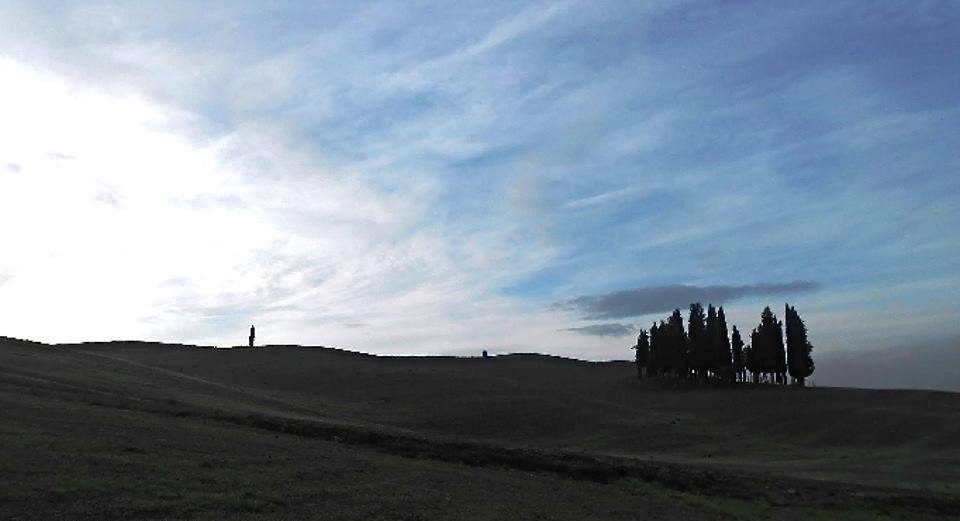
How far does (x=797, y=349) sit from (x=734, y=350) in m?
5.46

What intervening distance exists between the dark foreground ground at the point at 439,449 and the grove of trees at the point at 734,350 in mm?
8617

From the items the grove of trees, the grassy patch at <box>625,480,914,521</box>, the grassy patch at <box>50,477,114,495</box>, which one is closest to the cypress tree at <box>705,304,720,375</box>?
the grove of trees

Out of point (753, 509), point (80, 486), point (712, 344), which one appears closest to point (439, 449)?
point (753, 509)

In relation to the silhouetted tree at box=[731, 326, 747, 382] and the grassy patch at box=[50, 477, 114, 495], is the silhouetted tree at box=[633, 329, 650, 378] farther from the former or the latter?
the grassy patch at box=[50, 477, 114, 495]

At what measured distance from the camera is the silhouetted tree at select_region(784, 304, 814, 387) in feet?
232

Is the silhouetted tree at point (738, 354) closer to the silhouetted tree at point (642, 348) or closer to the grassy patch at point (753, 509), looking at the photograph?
the silhouetted tree at point (642, 348)

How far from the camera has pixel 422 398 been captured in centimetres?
5522

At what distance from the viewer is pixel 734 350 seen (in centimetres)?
7300

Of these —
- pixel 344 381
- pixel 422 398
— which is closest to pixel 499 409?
pixel 422 398

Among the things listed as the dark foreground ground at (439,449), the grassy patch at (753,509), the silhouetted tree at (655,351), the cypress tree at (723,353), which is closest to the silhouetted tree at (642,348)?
the silhouetted tree at (655,351)

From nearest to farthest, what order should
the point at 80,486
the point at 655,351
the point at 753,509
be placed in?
the point at 80,486, the point at 753,509, the point at 655,351

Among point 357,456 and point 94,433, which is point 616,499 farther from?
point 94,433

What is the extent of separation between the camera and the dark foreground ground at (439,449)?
16.6 m

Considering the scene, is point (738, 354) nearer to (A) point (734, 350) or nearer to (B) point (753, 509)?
(A) point (734, 350)
